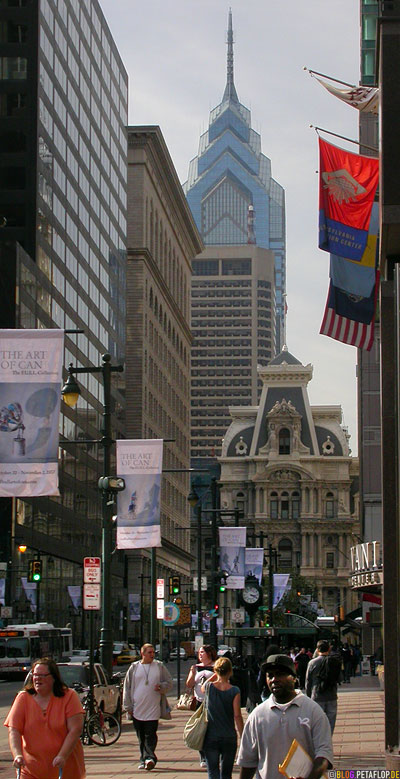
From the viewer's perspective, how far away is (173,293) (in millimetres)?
143000

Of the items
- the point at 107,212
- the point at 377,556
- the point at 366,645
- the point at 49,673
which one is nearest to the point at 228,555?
the point at 377,556

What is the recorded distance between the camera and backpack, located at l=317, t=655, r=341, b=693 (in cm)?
2011

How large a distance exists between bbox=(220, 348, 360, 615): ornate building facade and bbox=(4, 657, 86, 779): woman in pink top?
181 m

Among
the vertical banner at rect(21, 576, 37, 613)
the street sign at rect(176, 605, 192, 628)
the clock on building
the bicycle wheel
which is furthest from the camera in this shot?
the vertical banner at rect(21, 576, 37, 613)

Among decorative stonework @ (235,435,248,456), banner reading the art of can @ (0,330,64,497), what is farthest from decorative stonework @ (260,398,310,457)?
banner reading the art of can @ (0,330,64,497)

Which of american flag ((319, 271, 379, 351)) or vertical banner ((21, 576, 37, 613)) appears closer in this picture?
american flag ((319, 271, 379, 351))

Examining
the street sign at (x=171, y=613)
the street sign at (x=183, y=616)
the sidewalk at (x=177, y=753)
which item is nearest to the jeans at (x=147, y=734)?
the sidewalk at (x=177, y=753)

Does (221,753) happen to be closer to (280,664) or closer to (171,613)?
(280,664)

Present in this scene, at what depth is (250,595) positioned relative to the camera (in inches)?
2197

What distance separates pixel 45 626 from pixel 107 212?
160 ft

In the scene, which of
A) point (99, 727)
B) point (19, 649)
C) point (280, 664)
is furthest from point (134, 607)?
point (280, 664)

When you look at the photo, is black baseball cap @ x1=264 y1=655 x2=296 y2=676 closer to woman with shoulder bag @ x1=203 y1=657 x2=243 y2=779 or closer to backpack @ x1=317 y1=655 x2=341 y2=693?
woman with shoulder bag @ x1=203 y1=657 x2=243 y2=779

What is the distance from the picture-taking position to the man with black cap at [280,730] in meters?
9.46

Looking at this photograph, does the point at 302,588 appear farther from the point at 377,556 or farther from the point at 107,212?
the point at 377,556
